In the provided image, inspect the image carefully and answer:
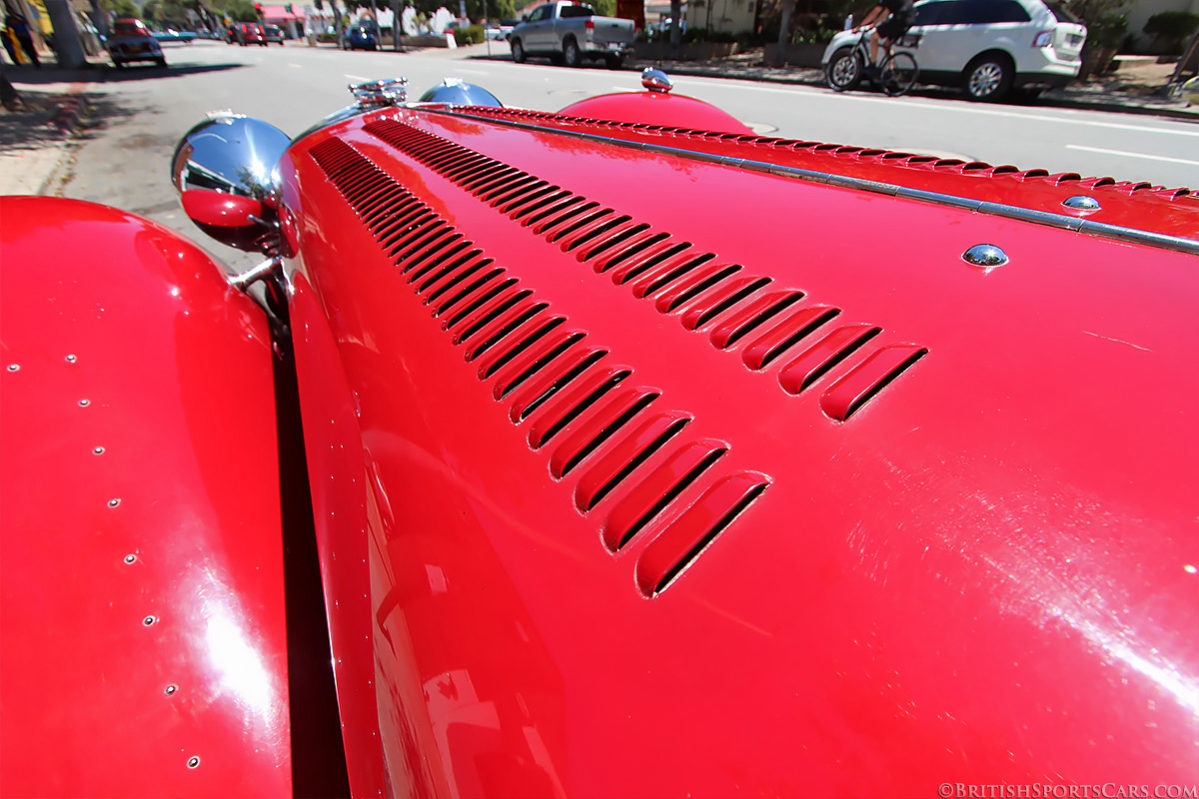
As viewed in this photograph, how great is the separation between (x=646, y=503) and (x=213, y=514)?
1005mm

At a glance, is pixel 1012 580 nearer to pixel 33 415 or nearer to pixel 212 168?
pixel 33 415

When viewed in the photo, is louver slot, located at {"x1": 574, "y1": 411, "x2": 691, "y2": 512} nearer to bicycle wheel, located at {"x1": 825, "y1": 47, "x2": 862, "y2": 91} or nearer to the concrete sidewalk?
the concrete sidewalk

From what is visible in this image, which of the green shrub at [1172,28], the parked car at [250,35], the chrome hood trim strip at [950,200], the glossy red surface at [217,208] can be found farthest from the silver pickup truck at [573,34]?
the parked car at [250,35]

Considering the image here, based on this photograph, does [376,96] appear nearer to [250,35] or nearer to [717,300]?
[717,300]

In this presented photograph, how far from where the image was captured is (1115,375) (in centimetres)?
64

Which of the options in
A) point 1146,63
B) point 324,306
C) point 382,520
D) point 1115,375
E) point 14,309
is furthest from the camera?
point 1146,63

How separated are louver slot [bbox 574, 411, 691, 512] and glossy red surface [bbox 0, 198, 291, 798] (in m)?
0.74

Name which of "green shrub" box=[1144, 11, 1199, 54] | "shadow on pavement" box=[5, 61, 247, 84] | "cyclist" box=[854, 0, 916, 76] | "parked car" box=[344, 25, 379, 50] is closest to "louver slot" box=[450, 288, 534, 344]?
"cyclist" box=[854, 0, 916, 76]

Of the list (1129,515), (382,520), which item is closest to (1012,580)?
(1129,515)

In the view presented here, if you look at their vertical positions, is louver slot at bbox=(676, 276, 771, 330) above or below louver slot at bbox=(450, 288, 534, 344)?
above

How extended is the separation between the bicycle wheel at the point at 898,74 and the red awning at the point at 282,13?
71863mm

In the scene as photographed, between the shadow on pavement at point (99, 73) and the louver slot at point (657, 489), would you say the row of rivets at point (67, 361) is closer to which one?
the louver slot at point (657, 489)

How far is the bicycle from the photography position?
1069 centimetres

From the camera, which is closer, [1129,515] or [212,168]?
[1129,515]
